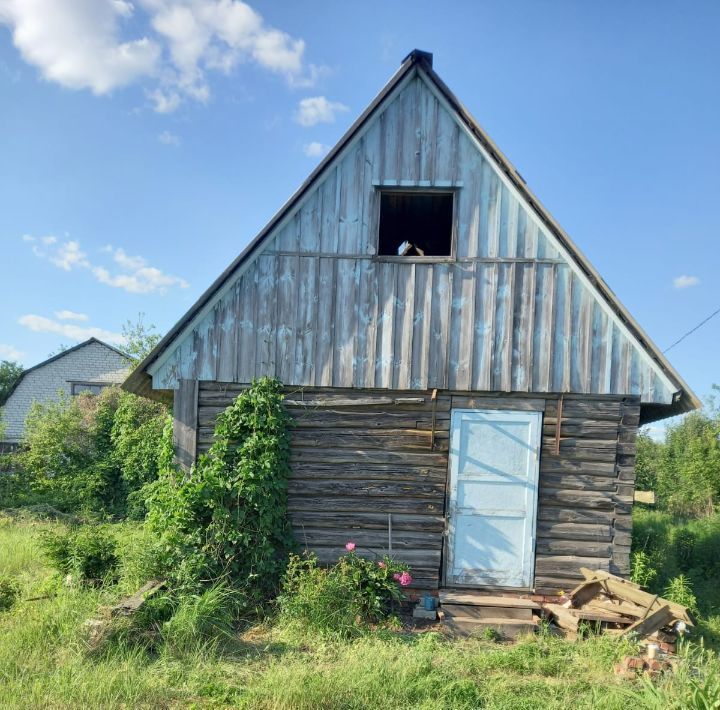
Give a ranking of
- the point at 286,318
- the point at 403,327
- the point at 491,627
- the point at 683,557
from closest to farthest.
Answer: the point at 491,627 → the point at 403,327 → the point at 286,318 → the point at 683,557

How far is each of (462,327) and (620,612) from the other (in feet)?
13.0

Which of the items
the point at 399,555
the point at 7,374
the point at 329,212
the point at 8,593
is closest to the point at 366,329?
the point at 329,212

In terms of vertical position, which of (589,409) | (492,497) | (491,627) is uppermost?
(589,409)

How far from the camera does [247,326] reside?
7.68 m

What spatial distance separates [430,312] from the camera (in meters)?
7.54

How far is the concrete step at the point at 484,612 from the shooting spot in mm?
6754

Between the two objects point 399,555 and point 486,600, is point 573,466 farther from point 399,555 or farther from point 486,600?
point 399,555

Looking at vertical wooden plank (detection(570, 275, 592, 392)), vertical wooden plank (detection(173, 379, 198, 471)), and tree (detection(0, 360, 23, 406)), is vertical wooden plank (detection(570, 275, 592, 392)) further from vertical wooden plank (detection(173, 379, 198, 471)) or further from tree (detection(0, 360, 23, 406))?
tree (detection(0, 360, 23, 406))

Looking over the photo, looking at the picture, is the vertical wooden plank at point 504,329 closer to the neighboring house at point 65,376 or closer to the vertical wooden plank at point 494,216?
the vertical wooden plank at point 494,216

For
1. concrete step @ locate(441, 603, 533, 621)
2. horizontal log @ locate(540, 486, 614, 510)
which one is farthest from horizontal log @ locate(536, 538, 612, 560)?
concrete step @ locate(441, 603, 533, 621)

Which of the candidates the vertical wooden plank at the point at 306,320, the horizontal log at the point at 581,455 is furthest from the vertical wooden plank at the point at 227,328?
the horizontal log at the point at 581,455

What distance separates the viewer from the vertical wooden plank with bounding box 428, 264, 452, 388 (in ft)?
24.6

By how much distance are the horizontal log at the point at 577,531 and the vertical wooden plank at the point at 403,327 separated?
2710 millimetres

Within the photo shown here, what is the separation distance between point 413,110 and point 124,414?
14.1m
